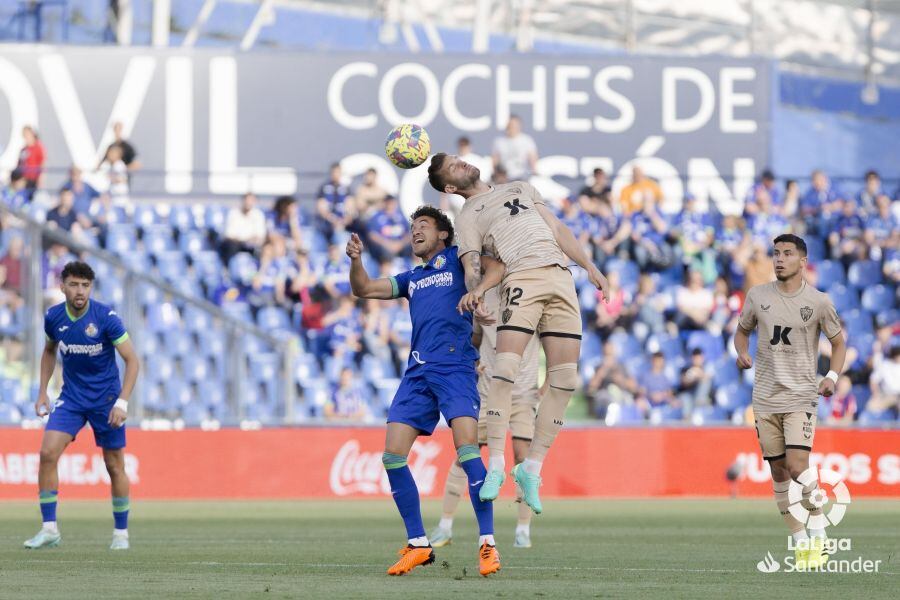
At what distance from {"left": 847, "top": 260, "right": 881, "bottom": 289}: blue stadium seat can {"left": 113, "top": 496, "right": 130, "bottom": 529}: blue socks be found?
16.1m

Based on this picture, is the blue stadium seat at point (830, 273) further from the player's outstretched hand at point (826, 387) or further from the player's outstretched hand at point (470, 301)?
the player's outstretched hand at point (470, 301)

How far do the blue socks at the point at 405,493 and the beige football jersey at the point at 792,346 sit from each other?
2.74 m

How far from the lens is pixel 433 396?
32.9ft

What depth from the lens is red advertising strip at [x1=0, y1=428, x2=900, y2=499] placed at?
2147cm

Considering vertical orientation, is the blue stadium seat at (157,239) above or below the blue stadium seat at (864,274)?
above

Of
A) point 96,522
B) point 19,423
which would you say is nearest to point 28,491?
point 19,423

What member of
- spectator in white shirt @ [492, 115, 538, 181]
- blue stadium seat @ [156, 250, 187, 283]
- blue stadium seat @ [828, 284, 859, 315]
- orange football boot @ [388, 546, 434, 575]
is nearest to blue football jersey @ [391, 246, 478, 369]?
orange football boot @ [388, 546, 434, 575]

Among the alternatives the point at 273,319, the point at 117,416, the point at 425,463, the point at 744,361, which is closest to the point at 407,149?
the point at 744,361

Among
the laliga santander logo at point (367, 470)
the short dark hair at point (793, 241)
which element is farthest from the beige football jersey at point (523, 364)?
the laliga santander logo at point (367, 470)

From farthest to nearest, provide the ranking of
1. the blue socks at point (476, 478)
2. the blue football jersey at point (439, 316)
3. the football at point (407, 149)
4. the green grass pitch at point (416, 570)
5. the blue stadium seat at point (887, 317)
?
the blue stadium seat at point (887, 317)
the football at point (407, 149)
the blue football jersey at point (439, 316)
the blue socks at point (476, 478)
the green grass pitch at point (416, 570)

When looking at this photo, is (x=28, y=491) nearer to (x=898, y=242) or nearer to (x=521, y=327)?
(x=521, y=327)

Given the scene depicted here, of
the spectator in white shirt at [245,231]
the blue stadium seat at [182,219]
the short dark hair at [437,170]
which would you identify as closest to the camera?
the short dark hair at [437,170]

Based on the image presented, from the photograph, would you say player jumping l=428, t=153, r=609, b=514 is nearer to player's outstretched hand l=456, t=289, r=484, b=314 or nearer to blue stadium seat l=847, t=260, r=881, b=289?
player's outstretched hand l=456, t=289, r=484, b=314

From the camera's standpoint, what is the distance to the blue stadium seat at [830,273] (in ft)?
85.3
